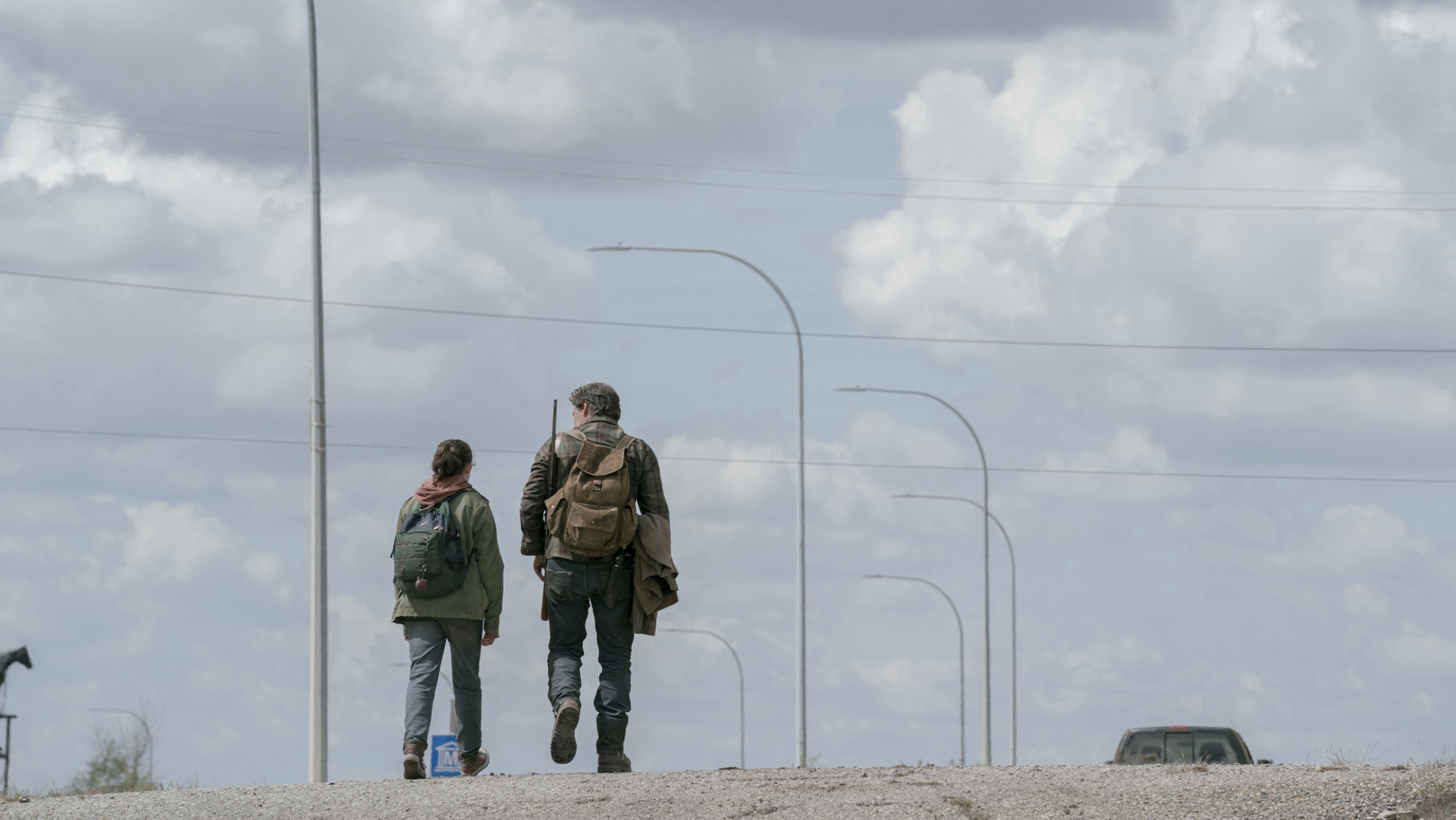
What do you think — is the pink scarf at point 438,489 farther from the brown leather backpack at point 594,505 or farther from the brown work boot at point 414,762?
the brown work boot at point 414,762

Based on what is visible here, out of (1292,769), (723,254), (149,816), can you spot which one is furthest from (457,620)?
(723,254)

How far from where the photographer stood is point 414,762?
10070 millimetres

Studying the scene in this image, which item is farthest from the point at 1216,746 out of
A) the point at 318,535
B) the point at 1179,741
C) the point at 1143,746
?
the point at 318,535

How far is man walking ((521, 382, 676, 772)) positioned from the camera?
1011cm

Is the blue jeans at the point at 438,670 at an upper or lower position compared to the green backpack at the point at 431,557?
lower

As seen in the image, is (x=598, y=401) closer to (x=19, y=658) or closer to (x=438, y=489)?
(x=438, y=489)

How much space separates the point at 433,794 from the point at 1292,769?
445 cm

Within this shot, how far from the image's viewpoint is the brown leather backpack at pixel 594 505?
10.1 metres

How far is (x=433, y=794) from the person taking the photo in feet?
29.9

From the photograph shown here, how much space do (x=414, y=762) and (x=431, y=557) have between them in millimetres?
1089

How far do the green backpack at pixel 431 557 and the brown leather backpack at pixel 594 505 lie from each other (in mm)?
532

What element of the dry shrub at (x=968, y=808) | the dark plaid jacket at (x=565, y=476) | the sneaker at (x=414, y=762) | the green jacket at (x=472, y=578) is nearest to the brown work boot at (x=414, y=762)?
the sneaker at (x=414, y=762)

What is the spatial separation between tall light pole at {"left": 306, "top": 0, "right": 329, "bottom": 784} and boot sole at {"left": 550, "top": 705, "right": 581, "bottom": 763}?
12.8 feet

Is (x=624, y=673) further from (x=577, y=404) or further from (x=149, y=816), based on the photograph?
(x=149, y=816)
